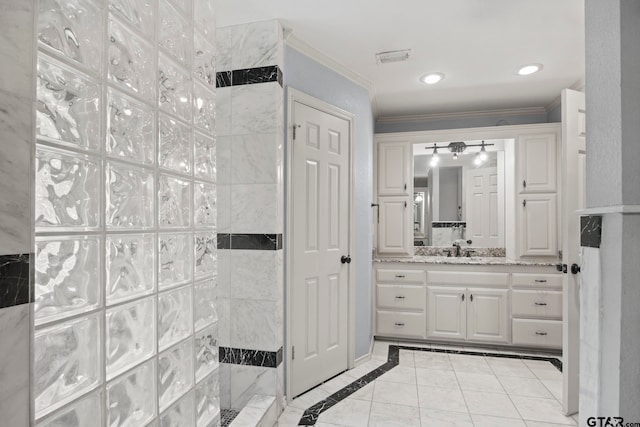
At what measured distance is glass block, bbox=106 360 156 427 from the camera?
0.78 meters

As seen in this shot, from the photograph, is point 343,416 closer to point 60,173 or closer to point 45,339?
point 45,339

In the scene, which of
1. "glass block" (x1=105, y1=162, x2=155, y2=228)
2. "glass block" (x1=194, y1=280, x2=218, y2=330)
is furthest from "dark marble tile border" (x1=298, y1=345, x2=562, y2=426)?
"glass block" (x1=105, y1=162, x2=155, y2=228)

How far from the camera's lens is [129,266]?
2.75ft

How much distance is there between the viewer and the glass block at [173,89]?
0.95 m

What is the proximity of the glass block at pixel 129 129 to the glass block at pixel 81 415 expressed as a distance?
0.52 metres

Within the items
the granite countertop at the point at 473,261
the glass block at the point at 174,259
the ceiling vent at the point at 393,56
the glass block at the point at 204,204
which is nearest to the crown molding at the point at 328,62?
the ceiling vent at the point at 393,56

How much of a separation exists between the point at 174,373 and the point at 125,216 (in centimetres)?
47

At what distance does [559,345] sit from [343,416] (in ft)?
7.34

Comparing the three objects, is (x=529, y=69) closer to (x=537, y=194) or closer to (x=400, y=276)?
(x=537, y=194)

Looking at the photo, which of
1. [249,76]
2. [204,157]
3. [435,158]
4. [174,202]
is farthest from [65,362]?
[435,158]

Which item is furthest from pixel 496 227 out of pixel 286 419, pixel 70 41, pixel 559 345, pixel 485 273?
pixel 70 41

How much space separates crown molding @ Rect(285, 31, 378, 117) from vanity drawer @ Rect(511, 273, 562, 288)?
7.15ft

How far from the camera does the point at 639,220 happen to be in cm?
116

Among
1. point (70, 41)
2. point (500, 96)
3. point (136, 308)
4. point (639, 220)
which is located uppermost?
point (500, 96)
